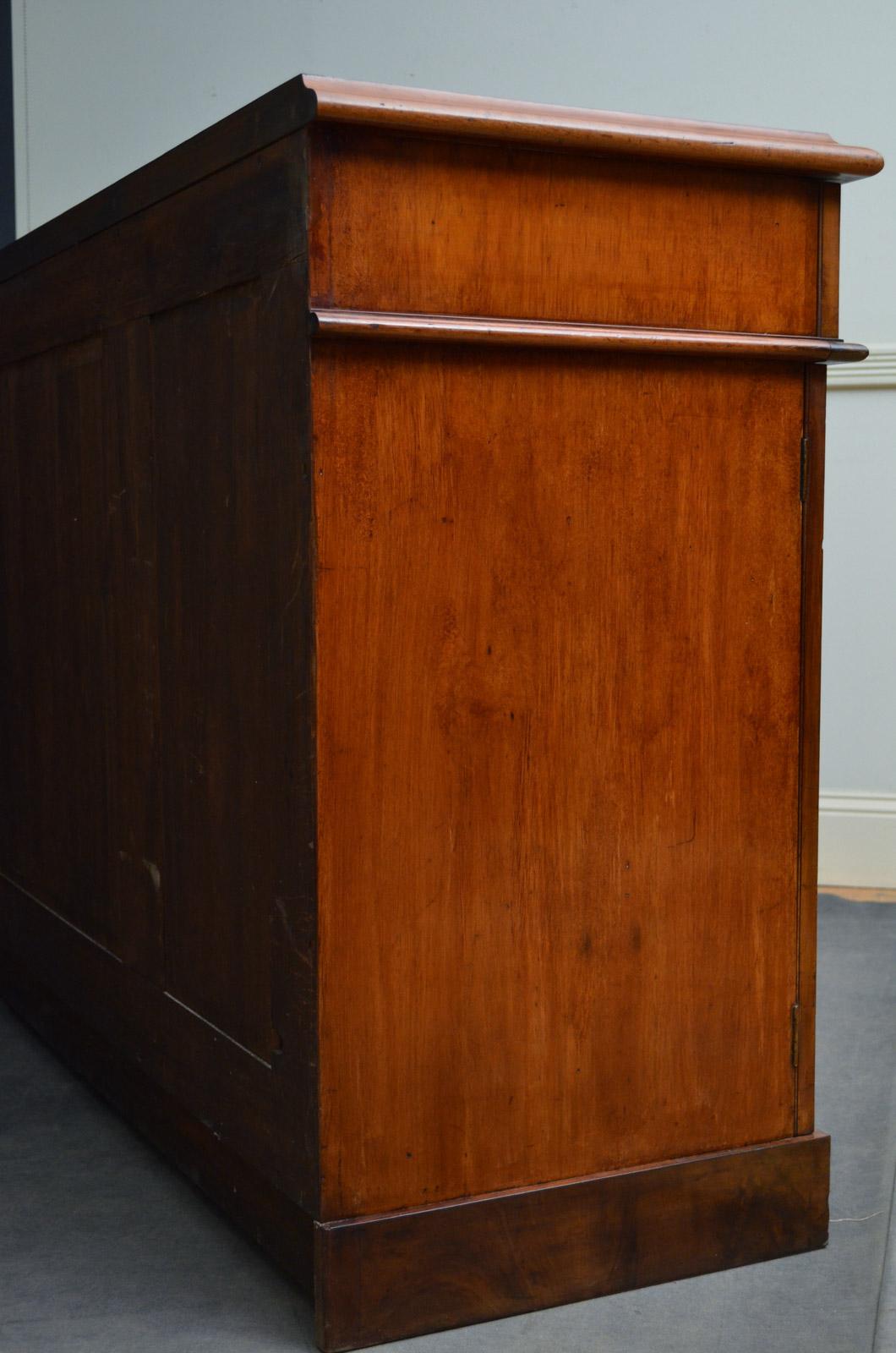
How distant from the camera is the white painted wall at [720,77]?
142 inches

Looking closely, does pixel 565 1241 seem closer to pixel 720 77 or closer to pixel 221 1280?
pixel 221 1280

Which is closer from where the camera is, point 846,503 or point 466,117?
point 466,117

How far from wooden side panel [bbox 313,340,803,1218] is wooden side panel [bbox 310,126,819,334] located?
0.06m

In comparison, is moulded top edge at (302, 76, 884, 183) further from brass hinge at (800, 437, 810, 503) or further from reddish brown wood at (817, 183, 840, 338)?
brass hinge at (800, 437, 810, 503)

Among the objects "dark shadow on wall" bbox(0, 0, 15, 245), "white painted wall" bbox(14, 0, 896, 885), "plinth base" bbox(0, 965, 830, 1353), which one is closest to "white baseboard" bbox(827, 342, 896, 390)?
"white painted wall" bbox(14, 0, 896, 885)

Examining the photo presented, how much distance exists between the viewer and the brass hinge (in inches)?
67.0

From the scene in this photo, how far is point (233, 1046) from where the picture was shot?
1.72 m

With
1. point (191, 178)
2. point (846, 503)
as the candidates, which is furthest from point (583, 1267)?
point (846, 503)

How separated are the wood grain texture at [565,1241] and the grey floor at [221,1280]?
0.02 metres

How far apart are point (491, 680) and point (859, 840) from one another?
2.37 metres

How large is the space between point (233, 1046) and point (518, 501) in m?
0.70

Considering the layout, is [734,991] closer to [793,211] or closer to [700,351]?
[700,351]

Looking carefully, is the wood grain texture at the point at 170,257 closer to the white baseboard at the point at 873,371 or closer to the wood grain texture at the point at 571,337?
the wood grain texture at the point at 571,337

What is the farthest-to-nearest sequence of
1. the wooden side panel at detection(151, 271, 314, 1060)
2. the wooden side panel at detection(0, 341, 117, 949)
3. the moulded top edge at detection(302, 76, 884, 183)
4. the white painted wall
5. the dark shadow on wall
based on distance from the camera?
the dark shadow on wall < the white painted wall < the wooden side panel at detection(0, 341, 117, 949) < the wooden side panel at detection(151, 271, 314, 1060) < the moulded top edge at detection(302, 76, 884, 183)
